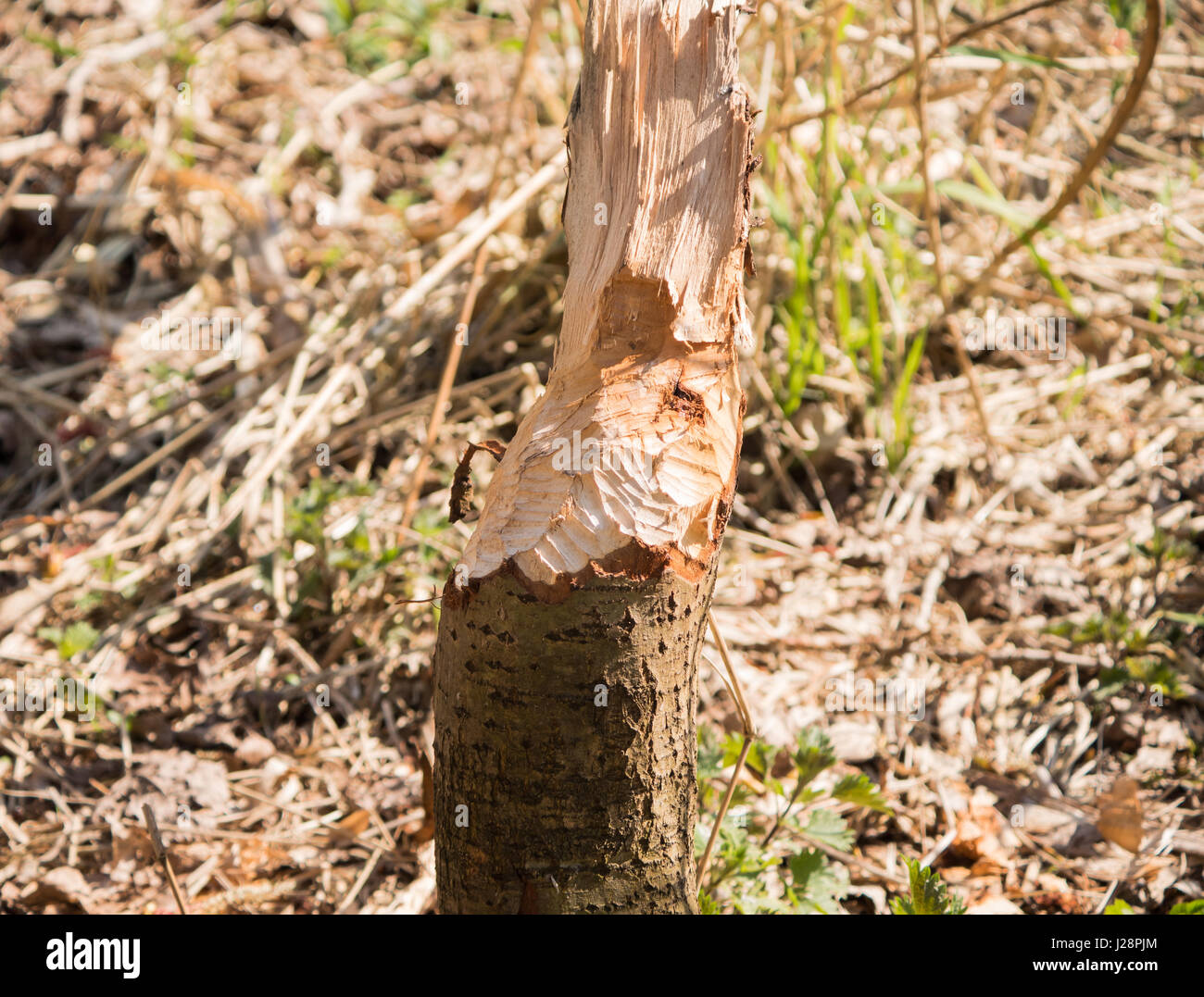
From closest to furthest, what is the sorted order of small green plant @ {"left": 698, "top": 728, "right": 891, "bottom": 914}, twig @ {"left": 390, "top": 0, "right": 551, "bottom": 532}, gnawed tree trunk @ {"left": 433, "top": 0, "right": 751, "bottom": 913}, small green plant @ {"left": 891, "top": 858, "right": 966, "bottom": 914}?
gnawed tree trunk @ {"left": 433, "top": 0, "right": 751, "bottom": 913} → small green plant @ {"left": 891, "top": 858, "right": 966, "bottom": 914} → small green plant @ {"left": 698, "top": 728, "right": 891, "bottom": 914} → twig @ {"left": 390, "top": 0, "right": 551, "bottom": 532}

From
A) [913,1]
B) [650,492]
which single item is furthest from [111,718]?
[913,1]

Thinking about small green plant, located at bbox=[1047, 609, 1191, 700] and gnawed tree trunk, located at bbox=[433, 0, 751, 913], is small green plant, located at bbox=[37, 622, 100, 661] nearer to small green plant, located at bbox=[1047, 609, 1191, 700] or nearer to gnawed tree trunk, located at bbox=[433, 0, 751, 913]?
gnawed tree trunk, located at bbox=[433, 0, 751, 913]

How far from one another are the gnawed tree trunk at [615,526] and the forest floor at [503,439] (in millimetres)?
492

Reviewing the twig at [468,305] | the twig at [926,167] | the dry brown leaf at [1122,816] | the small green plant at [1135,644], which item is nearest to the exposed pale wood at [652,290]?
the twig at [468,305]

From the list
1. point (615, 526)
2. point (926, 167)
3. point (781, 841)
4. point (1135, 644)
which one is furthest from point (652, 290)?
point (1135, 644)

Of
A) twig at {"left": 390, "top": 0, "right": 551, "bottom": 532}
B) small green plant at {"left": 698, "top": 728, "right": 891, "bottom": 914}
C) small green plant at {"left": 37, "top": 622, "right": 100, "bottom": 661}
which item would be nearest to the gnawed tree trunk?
small green plant at {"left": 698, "top": 728, "right": 891, "bottom": 914}

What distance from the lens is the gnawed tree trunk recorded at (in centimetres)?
121

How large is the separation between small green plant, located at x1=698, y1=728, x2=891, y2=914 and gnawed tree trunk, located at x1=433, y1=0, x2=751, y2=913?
1.20ft

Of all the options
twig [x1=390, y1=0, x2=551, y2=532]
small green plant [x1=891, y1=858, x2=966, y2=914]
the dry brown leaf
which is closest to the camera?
small green plant [x1=891, y1=858, x2=966, y2=914]

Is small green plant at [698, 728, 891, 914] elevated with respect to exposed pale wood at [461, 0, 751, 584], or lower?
lower

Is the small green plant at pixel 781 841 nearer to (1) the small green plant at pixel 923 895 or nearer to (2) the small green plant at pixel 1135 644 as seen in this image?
(1) the small green plant at pixel 923 895

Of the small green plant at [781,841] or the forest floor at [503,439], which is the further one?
the forest floor at [503,439]

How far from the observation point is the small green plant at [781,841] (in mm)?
1638
